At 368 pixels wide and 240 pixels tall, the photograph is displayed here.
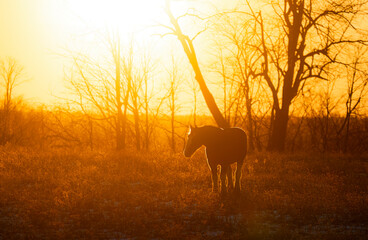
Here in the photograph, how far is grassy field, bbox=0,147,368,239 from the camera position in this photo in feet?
30.6

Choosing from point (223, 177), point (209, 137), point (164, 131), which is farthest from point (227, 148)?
point (164, 131)

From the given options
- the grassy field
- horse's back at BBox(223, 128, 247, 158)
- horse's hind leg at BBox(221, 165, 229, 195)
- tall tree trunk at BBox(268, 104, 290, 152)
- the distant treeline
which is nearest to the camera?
the grassy field

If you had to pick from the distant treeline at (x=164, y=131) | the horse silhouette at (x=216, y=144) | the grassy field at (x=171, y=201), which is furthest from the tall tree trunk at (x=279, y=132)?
the horse silhouette at (x=216, y=144)

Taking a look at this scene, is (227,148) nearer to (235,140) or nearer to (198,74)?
(235,140)

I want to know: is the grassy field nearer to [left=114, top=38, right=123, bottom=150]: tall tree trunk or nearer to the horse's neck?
the horse's neck

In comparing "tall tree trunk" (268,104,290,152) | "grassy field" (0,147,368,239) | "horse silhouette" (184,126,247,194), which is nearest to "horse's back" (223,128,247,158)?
"horse silhouette" (184,126,247,194)

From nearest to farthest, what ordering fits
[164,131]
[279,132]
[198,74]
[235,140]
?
[235,140]
[198,74]
[279,132]
[164,131]

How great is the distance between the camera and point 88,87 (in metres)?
29.9

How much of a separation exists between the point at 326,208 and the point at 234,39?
17.9 metres

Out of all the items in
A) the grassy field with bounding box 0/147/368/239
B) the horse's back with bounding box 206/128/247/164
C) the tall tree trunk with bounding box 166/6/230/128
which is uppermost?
the tall tree trunk with bounding box 166/6/230/128

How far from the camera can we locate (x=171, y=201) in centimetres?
1223

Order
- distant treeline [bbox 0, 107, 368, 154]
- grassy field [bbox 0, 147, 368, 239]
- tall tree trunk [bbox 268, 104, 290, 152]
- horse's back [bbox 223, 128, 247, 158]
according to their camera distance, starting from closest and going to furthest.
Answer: grassy field [bbox 0, 147, 368, 239], horse's back [bbox 223, 128, 247, 158], tall tree trunk [bbox 268, 104, 290, 152], distant treeline [bbox 0, 107, 368, 154]

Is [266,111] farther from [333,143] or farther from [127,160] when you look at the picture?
[127,160]

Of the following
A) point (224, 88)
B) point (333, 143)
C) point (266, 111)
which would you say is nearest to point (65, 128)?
point (224, 88)
